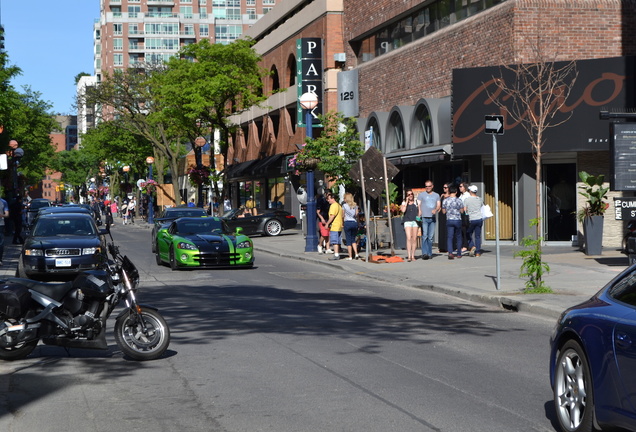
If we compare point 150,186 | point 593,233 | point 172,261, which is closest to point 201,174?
point 150,186

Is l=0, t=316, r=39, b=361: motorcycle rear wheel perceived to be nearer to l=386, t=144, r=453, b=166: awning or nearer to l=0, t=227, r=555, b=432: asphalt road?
l=0, t=227, r=555, b=432: asphalt road

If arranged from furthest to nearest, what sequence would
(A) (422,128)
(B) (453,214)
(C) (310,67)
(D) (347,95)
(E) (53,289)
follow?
(C) (310,67)
(D) (347,95)
(A) (422,128)
(B) (453,214)
(E) (53,289)

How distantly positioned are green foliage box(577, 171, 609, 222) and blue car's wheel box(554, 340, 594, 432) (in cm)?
1818

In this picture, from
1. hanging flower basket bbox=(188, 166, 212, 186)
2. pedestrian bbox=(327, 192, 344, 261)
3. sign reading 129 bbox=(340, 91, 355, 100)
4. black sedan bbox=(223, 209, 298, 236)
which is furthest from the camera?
hanging flower basket bbox=(188, 166, 212, 186)

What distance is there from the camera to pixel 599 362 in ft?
19.5

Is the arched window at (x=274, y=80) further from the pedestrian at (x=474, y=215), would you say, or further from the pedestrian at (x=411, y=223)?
the pedestrian at (x=474, y=215)

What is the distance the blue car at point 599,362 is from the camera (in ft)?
18.5

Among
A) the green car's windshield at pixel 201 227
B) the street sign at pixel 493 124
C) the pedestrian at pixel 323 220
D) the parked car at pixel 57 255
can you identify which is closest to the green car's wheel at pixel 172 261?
the green car's windshield at pixel 201 227

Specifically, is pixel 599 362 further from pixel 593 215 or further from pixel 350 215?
pixel 350 215

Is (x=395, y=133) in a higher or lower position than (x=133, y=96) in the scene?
lower

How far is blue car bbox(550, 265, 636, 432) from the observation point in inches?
221

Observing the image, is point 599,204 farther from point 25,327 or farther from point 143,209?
point 143,209

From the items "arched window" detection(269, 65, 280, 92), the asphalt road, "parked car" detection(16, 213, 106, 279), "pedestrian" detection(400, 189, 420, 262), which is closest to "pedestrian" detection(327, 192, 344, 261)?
"pedestrian" detection(400, 189, 420, 262)

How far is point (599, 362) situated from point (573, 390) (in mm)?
475
